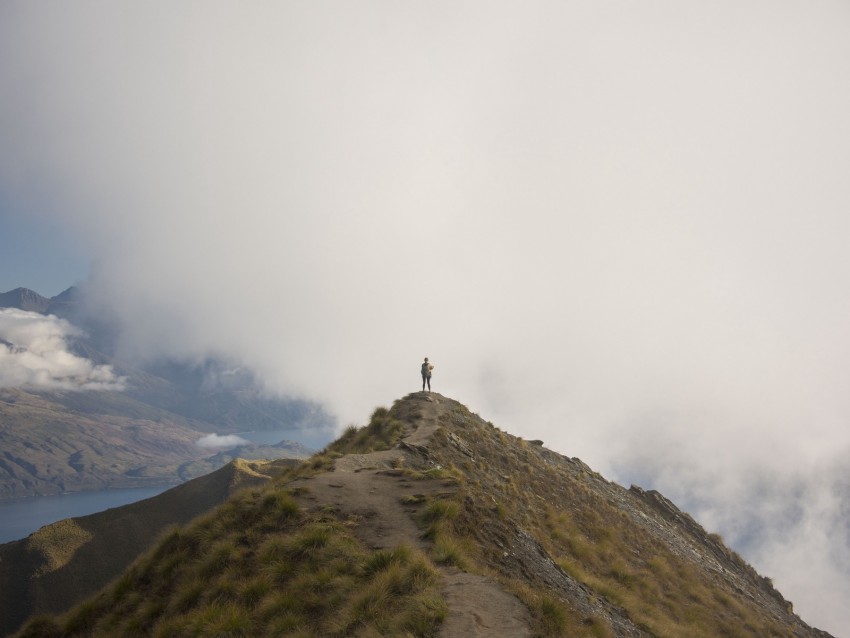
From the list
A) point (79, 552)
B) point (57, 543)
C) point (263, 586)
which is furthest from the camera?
point (79, 552)

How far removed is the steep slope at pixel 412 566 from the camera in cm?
1345

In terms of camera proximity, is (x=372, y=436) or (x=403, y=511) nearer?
(x=403, y=511)

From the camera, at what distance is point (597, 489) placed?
4747cm

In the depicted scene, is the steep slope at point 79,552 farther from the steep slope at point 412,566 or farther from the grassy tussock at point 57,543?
the steep slope at point 412,566

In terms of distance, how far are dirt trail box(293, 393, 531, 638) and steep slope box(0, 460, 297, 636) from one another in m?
45.0

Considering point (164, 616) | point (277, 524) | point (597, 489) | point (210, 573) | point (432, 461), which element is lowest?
point (164, 616)

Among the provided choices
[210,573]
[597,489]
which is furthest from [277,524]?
[597,489]

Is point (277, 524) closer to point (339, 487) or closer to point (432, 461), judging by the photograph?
point (339, 487)

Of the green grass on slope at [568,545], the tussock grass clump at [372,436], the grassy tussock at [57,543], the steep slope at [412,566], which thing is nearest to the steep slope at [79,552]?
the grassy tussock at [57,543]

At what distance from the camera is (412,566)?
14766 millimetres

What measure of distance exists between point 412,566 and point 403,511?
633cm

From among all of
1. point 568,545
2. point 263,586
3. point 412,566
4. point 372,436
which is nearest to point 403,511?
point 412,566

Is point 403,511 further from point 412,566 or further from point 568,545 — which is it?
point 568,545

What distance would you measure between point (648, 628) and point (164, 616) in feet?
60.9
